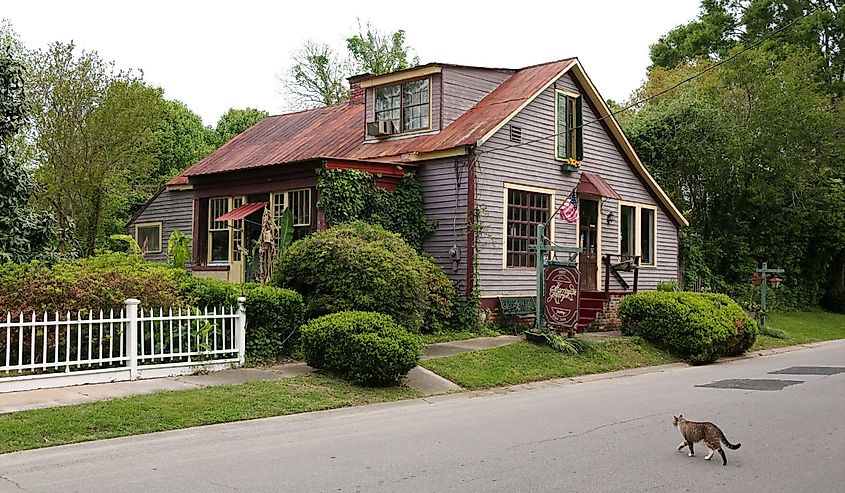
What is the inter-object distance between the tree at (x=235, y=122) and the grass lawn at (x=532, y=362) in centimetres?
3537

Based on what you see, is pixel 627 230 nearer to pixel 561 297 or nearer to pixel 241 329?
pixel 561 297

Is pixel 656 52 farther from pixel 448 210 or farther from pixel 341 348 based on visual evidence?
pixel 341 348

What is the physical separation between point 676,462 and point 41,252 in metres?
13.6

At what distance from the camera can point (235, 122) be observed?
5053 cm

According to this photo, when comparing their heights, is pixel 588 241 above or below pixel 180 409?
above

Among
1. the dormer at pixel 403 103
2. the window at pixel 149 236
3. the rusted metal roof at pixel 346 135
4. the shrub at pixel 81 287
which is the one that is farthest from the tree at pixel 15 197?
the window at pixel 149 236

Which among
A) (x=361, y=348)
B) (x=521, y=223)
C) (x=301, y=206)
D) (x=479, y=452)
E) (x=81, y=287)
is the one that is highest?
(x=301, y=206)

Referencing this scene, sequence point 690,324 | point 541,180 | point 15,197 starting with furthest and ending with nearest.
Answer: point 541,180
point 690,324
point 15,197

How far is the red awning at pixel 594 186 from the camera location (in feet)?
76.0

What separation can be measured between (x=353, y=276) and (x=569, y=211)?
28.0ft

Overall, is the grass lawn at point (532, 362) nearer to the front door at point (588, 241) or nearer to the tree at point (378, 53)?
the front door at point (588, 241)

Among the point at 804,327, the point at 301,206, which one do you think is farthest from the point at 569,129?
the point at 804,327

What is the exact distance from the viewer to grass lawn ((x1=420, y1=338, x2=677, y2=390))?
14.4 m

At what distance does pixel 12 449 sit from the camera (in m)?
8.37
